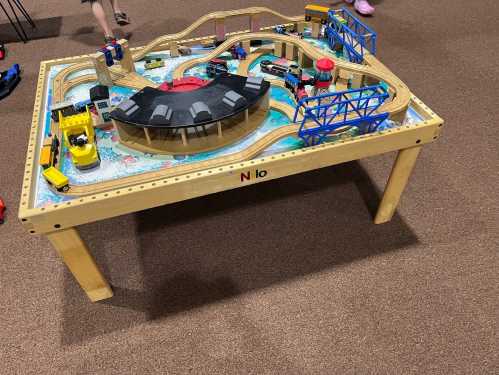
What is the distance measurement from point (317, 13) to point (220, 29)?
47cm

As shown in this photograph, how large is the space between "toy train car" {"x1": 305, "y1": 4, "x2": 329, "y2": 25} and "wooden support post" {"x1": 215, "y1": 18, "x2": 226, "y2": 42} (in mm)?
412

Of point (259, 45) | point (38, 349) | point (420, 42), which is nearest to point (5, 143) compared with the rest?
point (38, 349)

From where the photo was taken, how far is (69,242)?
1.16 m

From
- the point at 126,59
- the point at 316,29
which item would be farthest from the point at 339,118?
the point at 126,59

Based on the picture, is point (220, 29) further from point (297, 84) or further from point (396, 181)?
point (396, 181)

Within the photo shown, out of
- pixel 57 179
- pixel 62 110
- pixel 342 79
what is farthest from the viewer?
pixel 342 79

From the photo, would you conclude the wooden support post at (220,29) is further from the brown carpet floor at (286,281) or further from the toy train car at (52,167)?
the toy train car at (52,167)

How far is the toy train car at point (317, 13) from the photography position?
5.85 feet

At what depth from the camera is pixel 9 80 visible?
2639 millimetres

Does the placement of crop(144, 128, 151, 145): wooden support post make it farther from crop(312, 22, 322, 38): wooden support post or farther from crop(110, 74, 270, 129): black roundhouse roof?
crop(312, 22, 322, 38): wooden support post

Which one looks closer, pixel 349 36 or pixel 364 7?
pixel 349 36

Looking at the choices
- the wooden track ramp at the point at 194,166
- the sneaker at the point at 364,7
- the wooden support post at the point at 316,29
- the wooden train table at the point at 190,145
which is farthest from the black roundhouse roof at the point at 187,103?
the sneaker at the point at 364,7

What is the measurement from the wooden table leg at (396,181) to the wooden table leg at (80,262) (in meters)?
1.15

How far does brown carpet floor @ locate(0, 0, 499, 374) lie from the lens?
1296 mm
